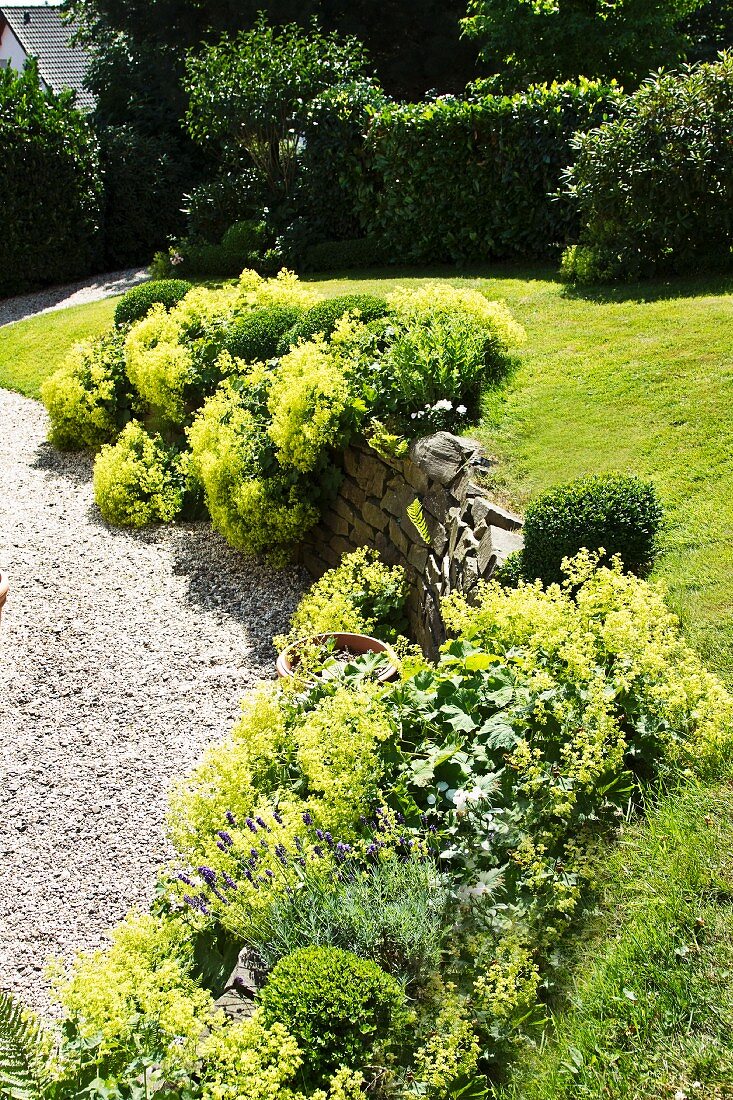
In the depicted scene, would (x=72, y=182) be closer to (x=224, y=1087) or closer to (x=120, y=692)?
(x=120, y=692)

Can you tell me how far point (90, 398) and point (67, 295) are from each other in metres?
6.79

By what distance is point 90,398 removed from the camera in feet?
31.5

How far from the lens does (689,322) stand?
21.7 feet

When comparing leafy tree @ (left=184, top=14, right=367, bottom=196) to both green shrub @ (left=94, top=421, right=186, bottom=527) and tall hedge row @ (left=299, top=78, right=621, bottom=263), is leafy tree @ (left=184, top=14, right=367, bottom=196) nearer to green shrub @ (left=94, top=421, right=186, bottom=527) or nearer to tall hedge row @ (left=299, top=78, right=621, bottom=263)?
tall hedge row @ (left=299, top=78, right=621, bottom=263)

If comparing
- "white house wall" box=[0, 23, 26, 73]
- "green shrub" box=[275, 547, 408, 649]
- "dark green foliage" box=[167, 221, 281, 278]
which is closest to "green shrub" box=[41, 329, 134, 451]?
"dark green foliage" box=[167, 221, 281, 278]

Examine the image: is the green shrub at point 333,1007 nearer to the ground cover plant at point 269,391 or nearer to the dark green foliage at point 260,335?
the ground cover plant at point 269,391

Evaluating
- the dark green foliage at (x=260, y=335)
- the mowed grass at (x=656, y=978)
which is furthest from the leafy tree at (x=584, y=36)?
the mowed grass at (x=656, y=978)

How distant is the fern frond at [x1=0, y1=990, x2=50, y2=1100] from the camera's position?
2490mm

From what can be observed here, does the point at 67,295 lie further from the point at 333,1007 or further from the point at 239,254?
the point at 333,1007

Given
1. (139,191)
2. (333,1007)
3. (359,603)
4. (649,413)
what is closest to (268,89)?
(139,191)

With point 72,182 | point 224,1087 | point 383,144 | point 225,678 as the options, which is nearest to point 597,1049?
point 224,1087

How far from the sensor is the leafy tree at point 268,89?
12.9 metres

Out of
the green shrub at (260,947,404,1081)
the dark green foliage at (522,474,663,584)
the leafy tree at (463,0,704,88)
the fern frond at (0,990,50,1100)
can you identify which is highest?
the leafy tree at (463,0,704,88)

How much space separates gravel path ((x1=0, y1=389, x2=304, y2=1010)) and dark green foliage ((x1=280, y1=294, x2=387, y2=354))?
1.85 meters
